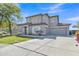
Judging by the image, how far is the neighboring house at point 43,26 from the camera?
8.71ft

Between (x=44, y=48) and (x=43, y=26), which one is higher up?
(x=43, y=26)

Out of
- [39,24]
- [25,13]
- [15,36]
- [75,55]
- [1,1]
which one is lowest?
[75,55]

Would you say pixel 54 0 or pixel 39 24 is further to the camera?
pixel 39 24

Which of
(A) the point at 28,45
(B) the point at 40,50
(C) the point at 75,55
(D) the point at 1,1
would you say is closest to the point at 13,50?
(A) the point at 28,45

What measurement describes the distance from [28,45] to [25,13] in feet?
1.64

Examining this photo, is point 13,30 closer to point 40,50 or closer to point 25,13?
point 25,13

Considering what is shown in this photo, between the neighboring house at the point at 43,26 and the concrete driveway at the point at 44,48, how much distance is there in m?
0.13

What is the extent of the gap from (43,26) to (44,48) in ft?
1.19

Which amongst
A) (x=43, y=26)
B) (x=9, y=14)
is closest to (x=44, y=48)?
(x=43, y=26)

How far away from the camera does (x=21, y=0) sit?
2.52 metres

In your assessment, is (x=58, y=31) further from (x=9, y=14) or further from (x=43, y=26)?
(x=9, y=14)

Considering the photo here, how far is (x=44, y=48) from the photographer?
2.55 m

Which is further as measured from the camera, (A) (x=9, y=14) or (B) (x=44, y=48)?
(A) (x=9, y=14)

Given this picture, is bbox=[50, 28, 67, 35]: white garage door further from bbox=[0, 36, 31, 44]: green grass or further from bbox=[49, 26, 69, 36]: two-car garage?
bbox=[0, 36, 31, 44]: green grass
